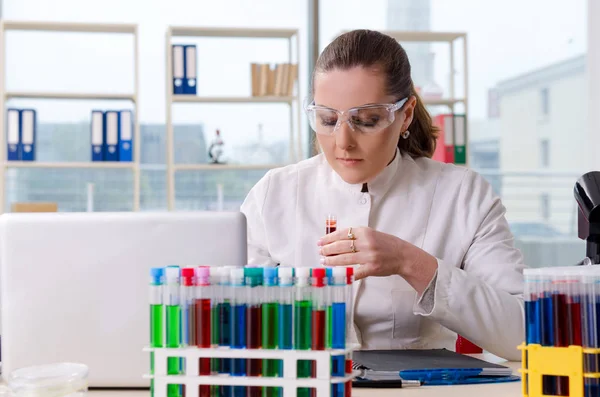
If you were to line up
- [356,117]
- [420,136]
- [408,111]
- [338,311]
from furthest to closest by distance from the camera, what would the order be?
1. [420,136]
2. [408,111]
3. [356,117]
4. [338,311]

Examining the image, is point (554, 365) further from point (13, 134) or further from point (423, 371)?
point (13, 134)

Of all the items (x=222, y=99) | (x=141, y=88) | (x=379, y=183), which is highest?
(x=141, y=88)

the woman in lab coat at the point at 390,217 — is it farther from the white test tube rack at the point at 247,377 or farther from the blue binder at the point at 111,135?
the blue binder at the point at 111,135

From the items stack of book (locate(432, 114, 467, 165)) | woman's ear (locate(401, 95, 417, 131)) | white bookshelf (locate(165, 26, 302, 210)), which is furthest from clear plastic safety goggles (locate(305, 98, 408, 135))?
stack of book (locate(432, 114, 467, 165))

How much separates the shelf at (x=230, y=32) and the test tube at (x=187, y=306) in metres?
3.65

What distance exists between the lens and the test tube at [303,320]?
0.99 meters

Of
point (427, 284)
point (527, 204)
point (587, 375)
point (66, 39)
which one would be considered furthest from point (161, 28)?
point (587, 375)

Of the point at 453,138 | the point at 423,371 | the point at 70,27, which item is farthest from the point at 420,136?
the point at 70,27

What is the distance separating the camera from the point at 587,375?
3.49 feet

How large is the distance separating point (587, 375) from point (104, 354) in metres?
0.73

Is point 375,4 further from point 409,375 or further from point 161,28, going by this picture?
point 409,375

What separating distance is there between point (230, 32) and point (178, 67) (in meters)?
0.41

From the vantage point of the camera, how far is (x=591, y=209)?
166 centimetres

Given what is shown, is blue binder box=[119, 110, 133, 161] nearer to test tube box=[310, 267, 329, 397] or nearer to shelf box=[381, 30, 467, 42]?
shelf box=[381, 30, 467, 42]
